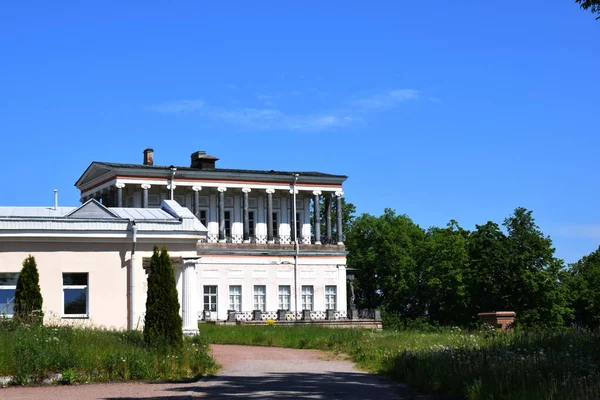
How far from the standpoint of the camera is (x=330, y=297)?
2490 inches

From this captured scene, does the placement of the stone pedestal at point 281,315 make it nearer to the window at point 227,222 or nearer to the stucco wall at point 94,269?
the window at point 227,222

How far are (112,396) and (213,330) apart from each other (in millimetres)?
21750

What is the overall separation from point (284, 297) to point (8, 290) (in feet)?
119

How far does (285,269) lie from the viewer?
62562 mm

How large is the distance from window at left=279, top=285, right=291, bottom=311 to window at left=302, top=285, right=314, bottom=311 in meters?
1.06

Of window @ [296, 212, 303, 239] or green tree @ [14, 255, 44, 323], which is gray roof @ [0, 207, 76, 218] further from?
window @ [296, 212, 303, 239]

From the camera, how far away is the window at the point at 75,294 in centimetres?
2741

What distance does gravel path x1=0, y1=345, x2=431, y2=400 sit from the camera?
15.5 metres

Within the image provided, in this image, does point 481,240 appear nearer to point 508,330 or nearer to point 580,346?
point 508,330

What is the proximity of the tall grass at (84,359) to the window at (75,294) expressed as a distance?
6.89 m

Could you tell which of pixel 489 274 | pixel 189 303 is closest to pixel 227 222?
pixel 489 274

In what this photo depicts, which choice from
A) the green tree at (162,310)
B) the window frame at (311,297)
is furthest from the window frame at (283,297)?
the green tree at (162,310)

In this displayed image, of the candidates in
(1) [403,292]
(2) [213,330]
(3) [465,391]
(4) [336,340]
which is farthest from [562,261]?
(3) [465,391]

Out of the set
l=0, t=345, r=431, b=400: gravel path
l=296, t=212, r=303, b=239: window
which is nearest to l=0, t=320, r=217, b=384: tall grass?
l=0, t=345, r=431, b=400: gravel path
